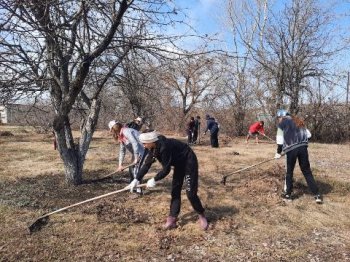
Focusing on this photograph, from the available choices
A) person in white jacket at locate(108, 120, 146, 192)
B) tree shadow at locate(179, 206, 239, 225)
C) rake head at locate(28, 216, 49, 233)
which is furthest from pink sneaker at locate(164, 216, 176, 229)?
rake head at locate(28, 216, 49, 233)

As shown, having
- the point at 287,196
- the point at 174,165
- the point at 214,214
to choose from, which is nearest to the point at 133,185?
the point at 174,165

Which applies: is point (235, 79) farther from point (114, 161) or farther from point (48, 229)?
point (48, 229)

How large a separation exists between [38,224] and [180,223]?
2.06 meters

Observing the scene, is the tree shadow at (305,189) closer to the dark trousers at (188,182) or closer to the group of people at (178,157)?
the group of people at (178,157)

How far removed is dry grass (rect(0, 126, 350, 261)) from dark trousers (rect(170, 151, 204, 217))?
320mm

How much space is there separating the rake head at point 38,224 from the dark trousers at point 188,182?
187 centimetres

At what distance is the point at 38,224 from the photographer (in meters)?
5.99

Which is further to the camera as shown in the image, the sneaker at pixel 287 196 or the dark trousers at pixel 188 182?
the sneaker at pixel 287 196

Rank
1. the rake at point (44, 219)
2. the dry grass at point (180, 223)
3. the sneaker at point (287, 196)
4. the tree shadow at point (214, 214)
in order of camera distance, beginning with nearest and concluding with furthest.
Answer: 1. the dry grass at point (180, 223)
2. the rake at point (44, 219)
3. the tree shadow at point (214, 214)
4. the sneaker at point (287, 196)

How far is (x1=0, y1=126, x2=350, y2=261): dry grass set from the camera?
17.5 feet

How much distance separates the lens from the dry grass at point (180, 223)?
5332 mm

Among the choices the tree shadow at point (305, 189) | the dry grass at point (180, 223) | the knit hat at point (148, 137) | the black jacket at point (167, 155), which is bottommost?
the dry grass at point (180, 223)

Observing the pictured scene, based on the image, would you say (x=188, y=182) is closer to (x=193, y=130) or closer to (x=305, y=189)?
(x=305, y=189)

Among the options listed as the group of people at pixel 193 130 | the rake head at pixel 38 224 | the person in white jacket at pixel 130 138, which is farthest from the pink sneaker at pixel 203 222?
the group of people at pixel 193 130
